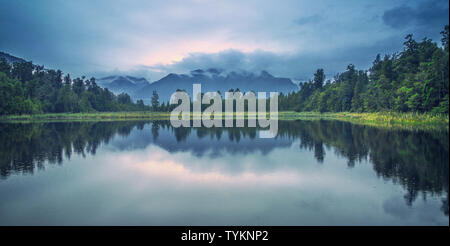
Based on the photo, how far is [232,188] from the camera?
11516 millimetres

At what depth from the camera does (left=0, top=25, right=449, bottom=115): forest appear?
3550cm

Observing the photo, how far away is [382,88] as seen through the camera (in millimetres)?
63062

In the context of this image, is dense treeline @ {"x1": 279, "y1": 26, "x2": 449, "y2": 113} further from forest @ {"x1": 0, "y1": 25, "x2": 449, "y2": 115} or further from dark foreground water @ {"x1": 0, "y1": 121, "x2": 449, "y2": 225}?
dark foreground water @ {"x1": 0, "y1": 121, "x2": 449, "y2": 225}

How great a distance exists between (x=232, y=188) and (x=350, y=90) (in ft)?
291

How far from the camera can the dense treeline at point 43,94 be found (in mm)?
79875

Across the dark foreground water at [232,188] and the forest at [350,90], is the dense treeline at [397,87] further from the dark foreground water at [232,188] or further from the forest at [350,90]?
the dark foreground water at [232,188]

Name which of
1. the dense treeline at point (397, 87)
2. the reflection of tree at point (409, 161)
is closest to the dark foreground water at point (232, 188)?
the reflection of tree at point (409, 161)

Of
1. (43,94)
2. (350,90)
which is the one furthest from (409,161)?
(43,94)

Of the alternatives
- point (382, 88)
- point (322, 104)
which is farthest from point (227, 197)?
point (322, 104)

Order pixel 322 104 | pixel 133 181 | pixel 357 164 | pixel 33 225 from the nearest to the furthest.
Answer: pixel 33 225
pixel 133 181
pixel 357 164
pixel 322 104

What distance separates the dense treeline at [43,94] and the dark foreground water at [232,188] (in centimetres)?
7780

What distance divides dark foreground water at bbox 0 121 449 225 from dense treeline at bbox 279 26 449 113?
595 inches

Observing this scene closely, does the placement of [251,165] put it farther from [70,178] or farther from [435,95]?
[435,95]
